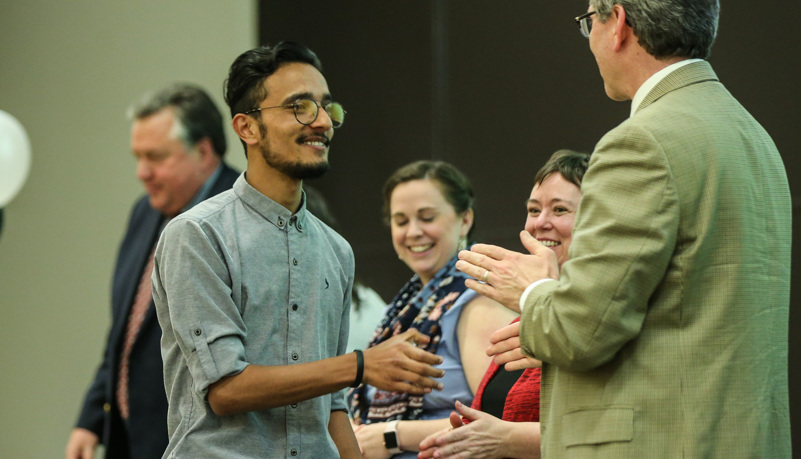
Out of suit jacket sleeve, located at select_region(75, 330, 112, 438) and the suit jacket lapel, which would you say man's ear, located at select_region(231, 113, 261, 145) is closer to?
the suit jacket lapel

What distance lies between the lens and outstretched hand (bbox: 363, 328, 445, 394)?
1898mm

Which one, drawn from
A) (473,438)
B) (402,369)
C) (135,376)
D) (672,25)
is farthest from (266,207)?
(135,376)

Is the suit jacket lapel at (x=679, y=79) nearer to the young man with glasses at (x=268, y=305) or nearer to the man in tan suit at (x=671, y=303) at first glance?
the man in tan suit at (x=671, y=303)

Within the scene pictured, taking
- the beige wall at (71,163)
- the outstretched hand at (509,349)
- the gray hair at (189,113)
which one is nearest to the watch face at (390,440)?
the outstretched hand at (509,349)

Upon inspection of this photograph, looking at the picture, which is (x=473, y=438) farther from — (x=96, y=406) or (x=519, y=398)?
(x=96, y=406)

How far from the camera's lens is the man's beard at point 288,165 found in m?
2.13

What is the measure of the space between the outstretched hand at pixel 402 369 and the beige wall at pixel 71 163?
3.79 metres

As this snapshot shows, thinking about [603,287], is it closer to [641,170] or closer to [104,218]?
[641,170]

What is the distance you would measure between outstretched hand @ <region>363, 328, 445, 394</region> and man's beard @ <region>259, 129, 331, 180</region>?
1.56ft

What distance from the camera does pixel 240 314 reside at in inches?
77.4

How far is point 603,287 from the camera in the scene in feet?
5.21

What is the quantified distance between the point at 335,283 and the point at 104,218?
3.85m

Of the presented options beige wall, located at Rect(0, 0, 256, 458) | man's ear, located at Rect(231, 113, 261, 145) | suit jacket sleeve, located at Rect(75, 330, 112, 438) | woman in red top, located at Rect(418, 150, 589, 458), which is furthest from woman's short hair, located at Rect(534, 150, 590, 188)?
beige wall, located at Rect(0, 0, 256, 458)

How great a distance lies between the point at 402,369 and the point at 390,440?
2.79 ft
